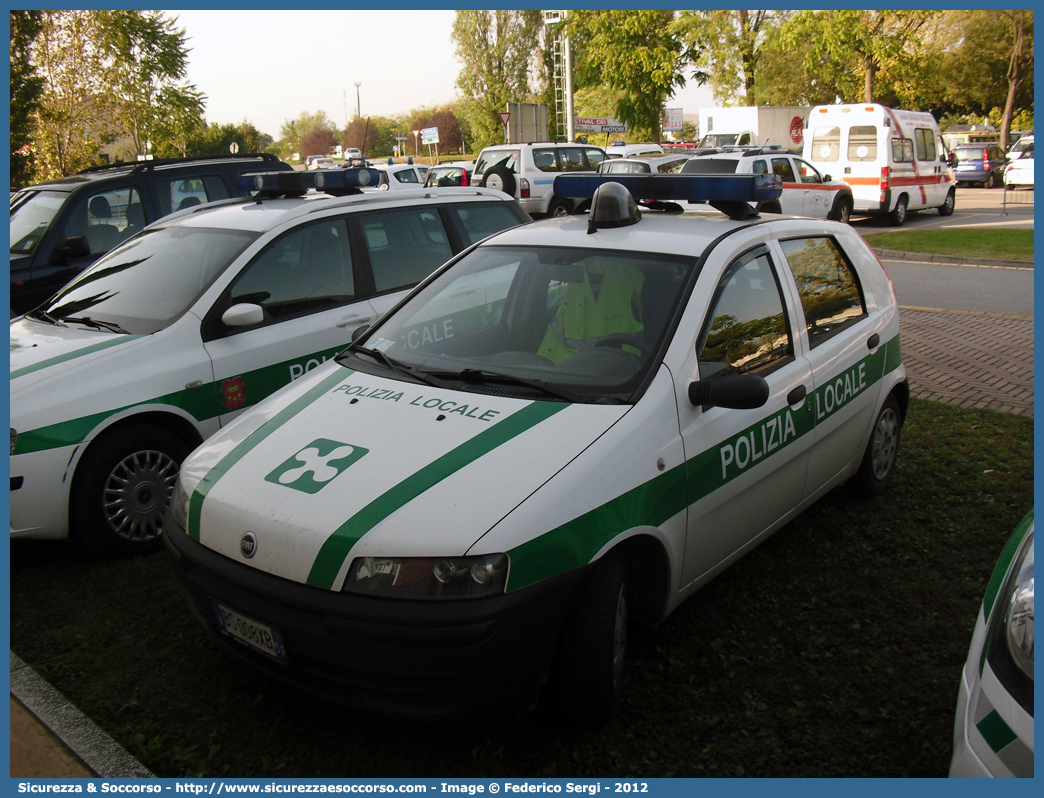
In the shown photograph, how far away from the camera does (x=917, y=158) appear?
21297mm

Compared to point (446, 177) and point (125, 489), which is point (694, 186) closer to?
point (125, 489)

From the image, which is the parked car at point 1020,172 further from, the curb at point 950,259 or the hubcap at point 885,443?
the hubcap at point 885,443

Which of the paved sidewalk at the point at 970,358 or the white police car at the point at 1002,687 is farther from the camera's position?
the paved sidewalk at the point at 970,358

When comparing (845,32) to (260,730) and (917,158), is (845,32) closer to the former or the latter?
(917,158)

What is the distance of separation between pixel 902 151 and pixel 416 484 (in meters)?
21.1

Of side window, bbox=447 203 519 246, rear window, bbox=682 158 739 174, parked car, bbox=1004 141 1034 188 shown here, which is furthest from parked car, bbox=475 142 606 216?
parked car, bbox=1004 141 1034 188

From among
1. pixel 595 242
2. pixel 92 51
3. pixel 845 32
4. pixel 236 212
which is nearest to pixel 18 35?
pixel 92 51

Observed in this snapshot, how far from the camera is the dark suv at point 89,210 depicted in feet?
24.4

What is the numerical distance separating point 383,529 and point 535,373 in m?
1.03

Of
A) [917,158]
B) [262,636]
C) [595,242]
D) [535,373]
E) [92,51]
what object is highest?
[92,51]

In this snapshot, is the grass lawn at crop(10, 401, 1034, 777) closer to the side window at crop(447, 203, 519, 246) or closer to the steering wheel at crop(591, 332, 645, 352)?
the steering wheel at crop(591, 332, 645, 352)

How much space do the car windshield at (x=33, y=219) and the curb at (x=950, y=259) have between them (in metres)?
11.1

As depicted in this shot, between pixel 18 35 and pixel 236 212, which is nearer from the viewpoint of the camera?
pixel 236 212

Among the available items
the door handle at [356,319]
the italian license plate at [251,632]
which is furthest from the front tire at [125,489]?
the italian license plate at [251,632]
